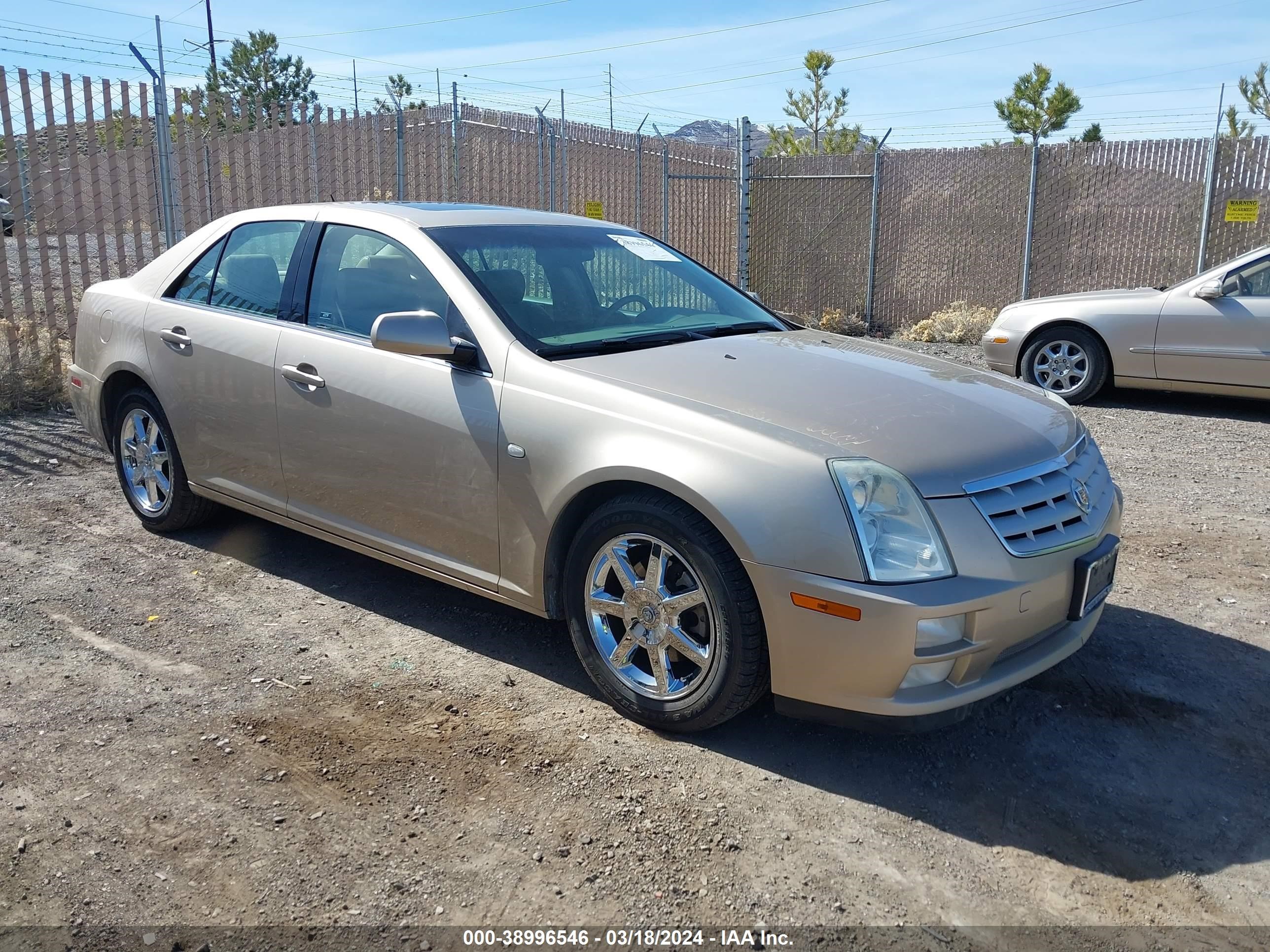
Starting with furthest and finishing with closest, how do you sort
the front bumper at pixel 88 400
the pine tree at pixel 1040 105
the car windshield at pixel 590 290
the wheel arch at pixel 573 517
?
the pine tree at pixel 1040 105
the front bumper at pixel 88 400
the car windshield at pixel 590 290
the wheel arch at pixel 573 517

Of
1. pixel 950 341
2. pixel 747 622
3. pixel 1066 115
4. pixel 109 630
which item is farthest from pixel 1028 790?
pixel 1066 115

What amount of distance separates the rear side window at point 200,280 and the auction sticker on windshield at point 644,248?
191 centimetres

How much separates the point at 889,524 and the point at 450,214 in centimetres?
250

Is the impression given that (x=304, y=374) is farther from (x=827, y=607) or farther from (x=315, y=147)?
(x=315, y=147)

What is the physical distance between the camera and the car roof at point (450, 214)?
178 inches

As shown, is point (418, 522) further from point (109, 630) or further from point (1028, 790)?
point (1028, 790)

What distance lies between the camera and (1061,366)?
9.59 m

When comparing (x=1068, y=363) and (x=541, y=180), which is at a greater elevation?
(x=541, y=180)

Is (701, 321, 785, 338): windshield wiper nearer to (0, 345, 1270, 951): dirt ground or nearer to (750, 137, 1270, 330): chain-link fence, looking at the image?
(0, 345, 1270, 951): dirt ground

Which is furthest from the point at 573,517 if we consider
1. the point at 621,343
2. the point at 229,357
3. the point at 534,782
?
the point at 229,357

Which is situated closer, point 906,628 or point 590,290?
point 906,628

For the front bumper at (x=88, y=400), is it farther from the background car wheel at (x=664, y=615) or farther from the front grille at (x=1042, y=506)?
the front grille at (x=1042, y=506)

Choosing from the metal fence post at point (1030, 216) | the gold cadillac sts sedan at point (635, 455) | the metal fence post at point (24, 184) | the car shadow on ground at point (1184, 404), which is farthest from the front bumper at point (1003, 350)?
the metal fence post at point (24, 184)

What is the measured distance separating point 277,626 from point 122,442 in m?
1.81
